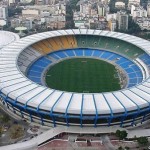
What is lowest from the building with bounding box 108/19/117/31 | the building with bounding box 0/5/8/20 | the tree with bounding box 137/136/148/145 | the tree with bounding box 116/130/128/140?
the tree with bounding box 137/136/148/145

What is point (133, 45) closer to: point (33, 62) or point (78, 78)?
point (78, 78)

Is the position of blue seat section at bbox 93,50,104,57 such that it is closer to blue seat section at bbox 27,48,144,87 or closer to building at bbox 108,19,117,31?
blue seat section at bbox 27,48,144,87

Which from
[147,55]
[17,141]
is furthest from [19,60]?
[147,55]

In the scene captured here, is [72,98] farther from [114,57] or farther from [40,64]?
[114,57]

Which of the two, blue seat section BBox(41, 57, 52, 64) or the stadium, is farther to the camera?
blue seat section BBox(41, 57, 52, 64)

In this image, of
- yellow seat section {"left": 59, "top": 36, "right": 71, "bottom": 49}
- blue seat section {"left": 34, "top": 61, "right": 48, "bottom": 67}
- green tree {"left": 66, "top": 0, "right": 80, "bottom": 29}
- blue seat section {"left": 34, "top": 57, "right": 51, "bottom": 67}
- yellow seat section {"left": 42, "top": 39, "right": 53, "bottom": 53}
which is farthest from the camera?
green tree {"left": 66, "top": 0, "right": 80, "bottom": 29}

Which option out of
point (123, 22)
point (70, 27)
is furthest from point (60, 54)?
point (123, 22)

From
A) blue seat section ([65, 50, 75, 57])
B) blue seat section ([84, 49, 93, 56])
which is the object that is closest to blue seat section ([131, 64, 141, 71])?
blue seat section ([84, 49, 93, 56])

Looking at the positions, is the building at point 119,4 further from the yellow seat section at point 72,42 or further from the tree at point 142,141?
the tree at point 142,141
